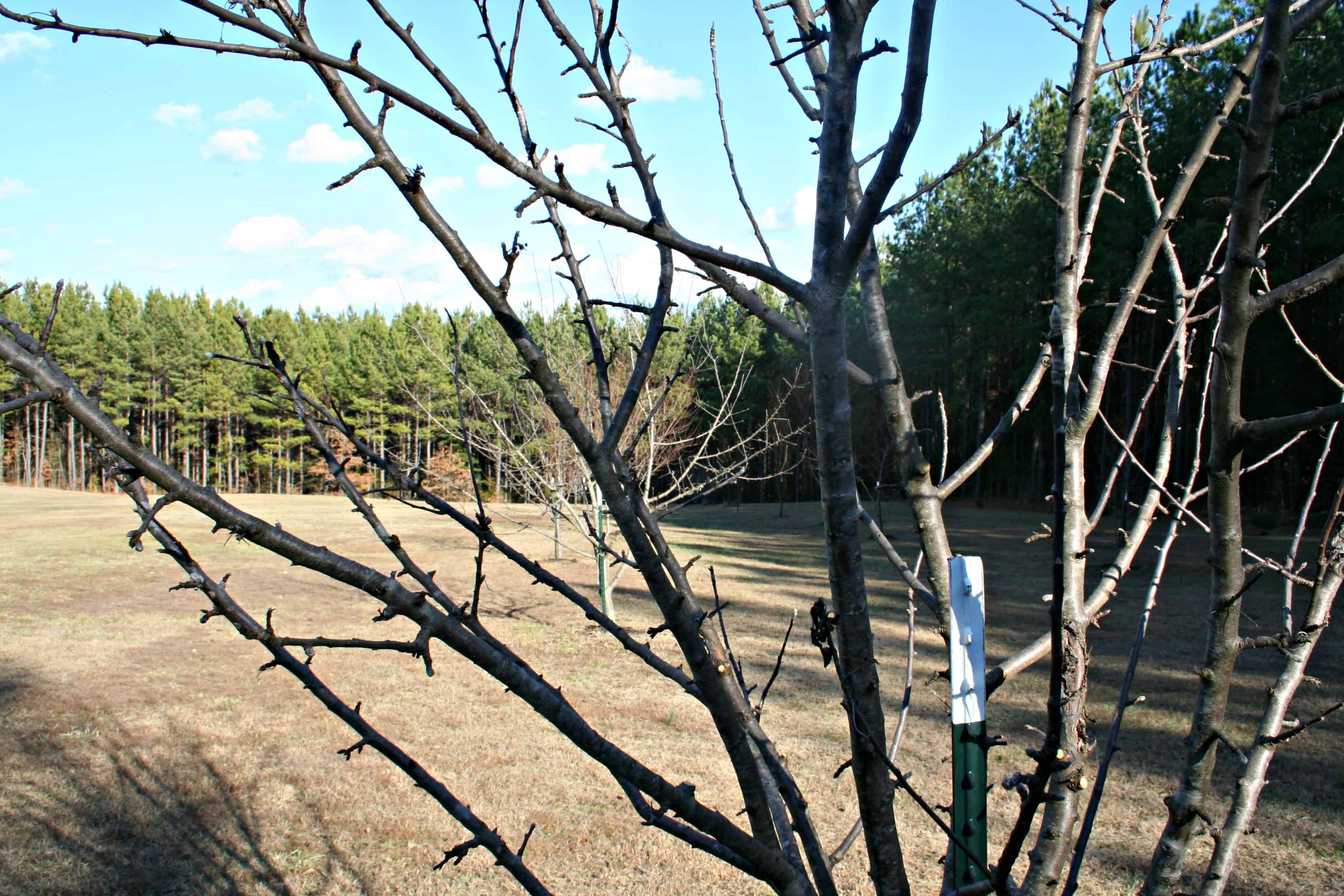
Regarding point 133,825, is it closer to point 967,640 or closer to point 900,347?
point 967,640

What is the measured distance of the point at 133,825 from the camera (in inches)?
237

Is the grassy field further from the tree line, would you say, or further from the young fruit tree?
the tree line

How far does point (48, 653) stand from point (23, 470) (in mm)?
52573

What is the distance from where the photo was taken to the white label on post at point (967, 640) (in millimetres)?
1301

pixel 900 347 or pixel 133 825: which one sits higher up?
pixel 900 347

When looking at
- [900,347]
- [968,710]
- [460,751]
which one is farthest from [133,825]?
[900,347]

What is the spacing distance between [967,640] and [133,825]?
6.76 meters

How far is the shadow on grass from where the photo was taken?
5.30 metres

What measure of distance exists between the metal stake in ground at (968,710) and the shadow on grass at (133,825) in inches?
202

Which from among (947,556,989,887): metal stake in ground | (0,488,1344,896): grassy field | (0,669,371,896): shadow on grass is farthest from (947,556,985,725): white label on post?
(0,669,371,896): shadow on grass

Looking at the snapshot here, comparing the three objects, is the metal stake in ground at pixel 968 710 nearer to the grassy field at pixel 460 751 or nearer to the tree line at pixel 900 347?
the tree line at pixel 900 347

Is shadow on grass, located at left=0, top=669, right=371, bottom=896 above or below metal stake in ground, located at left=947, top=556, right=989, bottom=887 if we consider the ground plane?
below

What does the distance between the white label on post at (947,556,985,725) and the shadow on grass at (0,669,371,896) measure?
520 centimetres

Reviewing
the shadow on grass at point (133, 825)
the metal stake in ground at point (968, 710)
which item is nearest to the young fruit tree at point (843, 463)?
the metal stake in ground at point (968, 710)
